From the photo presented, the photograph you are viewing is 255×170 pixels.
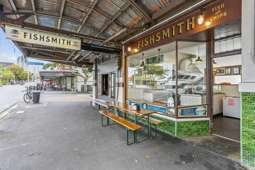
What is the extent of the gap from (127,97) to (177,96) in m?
2.85

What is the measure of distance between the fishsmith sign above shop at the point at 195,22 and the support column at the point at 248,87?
0.85ft

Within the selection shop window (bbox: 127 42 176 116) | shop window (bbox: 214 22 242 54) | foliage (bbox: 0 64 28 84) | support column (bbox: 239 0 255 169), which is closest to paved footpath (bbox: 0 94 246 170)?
support column (bbox: 239 0 255 169)

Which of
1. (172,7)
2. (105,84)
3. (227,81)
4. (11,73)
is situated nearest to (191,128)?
(172,7)

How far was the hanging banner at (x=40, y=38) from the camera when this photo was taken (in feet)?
15.9

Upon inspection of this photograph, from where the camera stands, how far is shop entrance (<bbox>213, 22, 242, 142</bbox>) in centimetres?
430

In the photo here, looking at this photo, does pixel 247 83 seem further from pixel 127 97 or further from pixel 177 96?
pixel 127 97

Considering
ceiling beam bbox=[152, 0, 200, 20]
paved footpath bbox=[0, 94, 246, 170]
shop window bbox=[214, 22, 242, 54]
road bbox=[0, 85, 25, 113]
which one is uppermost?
ceiling beam bbox=[152, 0, 200, 20]

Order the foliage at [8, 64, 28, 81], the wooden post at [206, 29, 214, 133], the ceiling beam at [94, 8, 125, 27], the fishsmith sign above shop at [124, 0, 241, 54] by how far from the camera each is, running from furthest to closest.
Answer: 1. the foliage at [8, 64, 28, 81]
2. the ceiling beam at [94, 8, 125, 27]
3. the wooden post at [206, 29, 214, 133]
4. the fishsmith sign above shop at [124, 0, 241, 54]

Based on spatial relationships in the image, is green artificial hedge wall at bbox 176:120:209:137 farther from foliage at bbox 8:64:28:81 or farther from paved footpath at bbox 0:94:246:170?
foliage at bbox 8:64:28:81

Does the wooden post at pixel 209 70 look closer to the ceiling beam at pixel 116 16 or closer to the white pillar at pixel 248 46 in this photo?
the white pillar at pixel 248 46

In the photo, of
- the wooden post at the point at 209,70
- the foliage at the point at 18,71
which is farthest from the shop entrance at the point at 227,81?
the foliage at the point at 18,71

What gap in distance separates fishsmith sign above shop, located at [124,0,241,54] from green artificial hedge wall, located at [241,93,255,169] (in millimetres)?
1552

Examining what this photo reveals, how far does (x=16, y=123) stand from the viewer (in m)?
6.63

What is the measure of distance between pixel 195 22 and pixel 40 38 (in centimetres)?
438
